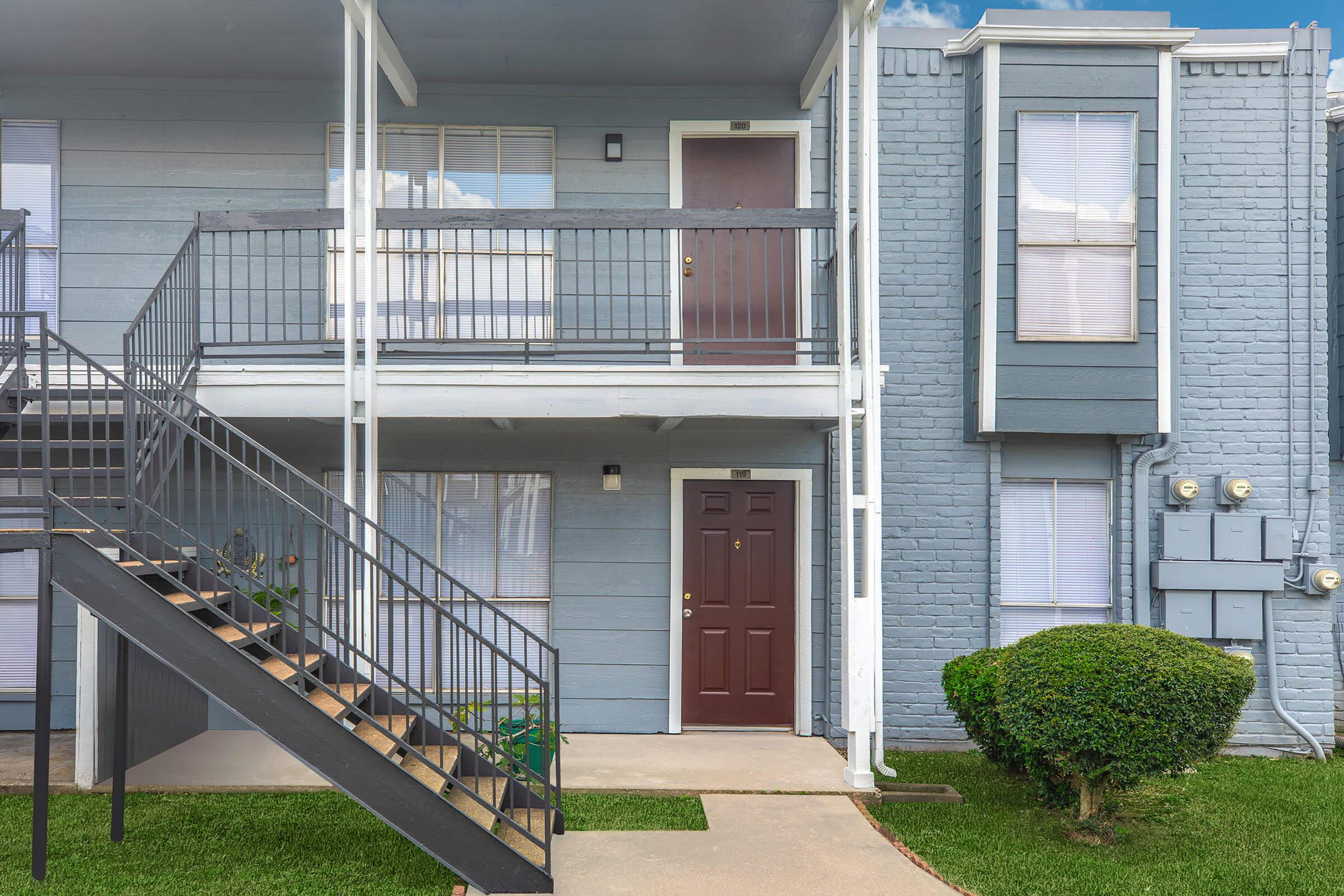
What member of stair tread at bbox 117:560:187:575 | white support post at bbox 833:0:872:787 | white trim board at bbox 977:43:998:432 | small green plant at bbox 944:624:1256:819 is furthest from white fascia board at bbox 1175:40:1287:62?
stair tread at bbox 117:560:187:575

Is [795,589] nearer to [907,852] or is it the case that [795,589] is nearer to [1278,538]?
[907,852]

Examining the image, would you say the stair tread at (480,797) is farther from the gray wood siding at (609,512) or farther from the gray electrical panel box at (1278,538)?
the gray electrical panel box at (1278,538)

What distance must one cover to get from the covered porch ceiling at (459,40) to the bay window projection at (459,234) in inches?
20.2

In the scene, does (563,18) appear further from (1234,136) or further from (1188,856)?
(1188,856)

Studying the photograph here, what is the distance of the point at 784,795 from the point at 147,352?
501 cm

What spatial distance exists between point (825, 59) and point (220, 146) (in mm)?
4815

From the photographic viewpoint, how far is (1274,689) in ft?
23.7

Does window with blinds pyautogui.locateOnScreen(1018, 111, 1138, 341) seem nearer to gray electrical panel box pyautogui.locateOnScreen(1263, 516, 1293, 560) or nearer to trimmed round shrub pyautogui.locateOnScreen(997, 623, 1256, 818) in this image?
gray electrical panel box pyautogui.locateOnScreen(1263, 516, 1293, 560)

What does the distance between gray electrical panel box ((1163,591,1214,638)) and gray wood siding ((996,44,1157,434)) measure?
141 centimetres

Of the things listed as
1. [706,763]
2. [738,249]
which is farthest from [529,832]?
[738,249]

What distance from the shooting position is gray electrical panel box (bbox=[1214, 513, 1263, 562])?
7191 millimetres

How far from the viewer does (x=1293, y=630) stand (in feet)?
24.1

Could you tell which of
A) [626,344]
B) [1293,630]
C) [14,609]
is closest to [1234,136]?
[1293,630]

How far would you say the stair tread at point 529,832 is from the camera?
4.52 metres
